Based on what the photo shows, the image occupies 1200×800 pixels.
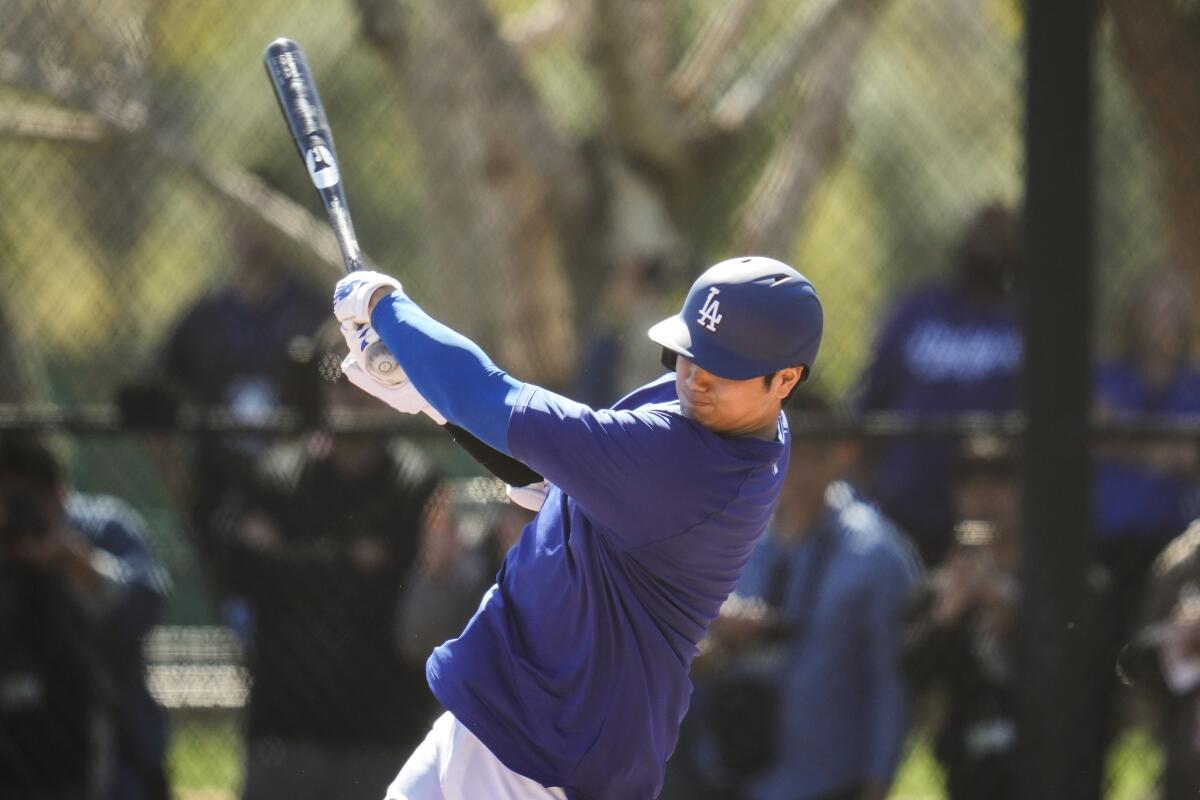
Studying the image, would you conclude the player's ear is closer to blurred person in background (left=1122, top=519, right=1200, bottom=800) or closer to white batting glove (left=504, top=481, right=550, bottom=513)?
white batting glove (left=504, top=481, right=550, bottom=513)

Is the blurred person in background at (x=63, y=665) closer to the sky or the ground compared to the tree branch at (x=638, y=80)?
closer to the ground

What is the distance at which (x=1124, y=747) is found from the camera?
4812 millimetres

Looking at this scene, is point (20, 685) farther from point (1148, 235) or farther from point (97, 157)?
point (1148, 235)

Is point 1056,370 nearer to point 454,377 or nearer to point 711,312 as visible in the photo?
point 711,312

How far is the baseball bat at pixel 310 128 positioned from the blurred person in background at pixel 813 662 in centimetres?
166

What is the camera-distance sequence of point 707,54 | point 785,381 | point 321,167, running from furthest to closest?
point 707,54
point 321,167
point 785,381

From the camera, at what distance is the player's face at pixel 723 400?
287cm

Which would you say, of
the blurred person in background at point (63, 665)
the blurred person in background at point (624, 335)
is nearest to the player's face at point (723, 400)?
the blurred person in background at point (624, 335)

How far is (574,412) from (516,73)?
260cm

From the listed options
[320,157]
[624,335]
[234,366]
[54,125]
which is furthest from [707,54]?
[320,157]

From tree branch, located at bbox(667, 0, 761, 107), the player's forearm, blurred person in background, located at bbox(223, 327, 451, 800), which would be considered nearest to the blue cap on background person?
the player's forearm

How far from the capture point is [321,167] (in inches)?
137

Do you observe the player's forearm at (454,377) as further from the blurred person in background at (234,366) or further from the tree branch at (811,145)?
the tree branch at (811,145)

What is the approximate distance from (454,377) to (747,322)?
508mm
